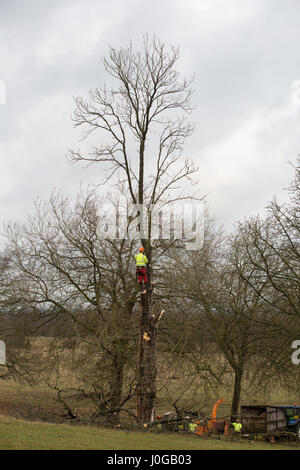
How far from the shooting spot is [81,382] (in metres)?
18.4

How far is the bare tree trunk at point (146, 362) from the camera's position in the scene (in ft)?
47.6

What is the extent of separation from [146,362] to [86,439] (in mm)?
4260

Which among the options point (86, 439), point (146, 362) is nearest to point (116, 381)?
point (146, 362)

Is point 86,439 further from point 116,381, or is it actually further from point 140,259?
point 116,381

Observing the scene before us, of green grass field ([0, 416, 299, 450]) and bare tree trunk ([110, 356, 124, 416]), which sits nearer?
green grass field ([0, 416, 299, 450])

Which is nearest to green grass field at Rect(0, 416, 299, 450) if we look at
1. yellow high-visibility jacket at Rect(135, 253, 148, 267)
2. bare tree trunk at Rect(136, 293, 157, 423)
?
bare tree trunk at Rect(136, 293, 157, 423)

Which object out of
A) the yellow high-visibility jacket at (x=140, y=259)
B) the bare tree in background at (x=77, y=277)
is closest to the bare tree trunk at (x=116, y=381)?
the bare tree in background at (x=77, y=277)

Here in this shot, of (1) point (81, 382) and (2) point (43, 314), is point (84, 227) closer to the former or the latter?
(2) point (43, 314)

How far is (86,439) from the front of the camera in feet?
35.0

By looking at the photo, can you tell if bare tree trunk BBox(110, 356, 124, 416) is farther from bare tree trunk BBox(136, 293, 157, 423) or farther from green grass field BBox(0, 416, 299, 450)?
green grass field BBox(0, 416, 299, 450)

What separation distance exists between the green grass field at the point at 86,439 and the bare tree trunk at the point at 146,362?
6.63ft

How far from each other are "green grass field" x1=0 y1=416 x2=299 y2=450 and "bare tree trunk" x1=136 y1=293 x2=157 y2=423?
2022 millimetres

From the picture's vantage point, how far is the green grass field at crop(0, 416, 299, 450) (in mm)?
9719

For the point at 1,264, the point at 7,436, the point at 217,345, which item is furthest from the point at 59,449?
the point at 1,264
